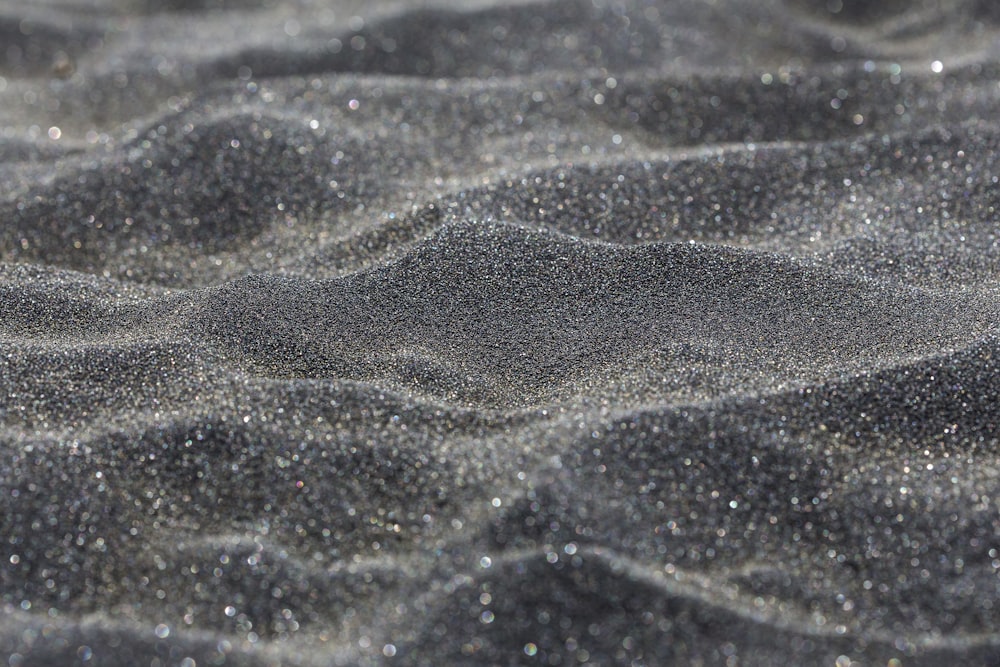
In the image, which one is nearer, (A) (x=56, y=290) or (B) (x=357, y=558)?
(B) (x=357, y=558)

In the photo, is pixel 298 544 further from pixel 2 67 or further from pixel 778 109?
pixel 2 67

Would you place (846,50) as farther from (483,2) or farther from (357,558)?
(357,558)

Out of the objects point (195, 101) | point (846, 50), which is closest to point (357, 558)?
point (195, 101)

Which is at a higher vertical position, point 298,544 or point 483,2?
point 483,2

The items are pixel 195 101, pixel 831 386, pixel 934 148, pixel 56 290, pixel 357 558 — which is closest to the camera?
pixel 357 558

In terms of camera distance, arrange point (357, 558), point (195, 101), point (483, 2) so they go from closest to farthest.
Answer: point (357, 558) < point (195, 101) < point (483, 2)

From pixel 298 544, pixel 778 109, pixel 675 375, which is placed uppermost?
pixel 778 109

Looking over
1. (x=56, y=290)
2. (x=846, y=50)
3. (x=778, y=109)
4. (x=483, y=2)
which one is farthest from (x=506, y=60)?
(x=56, y=290)
